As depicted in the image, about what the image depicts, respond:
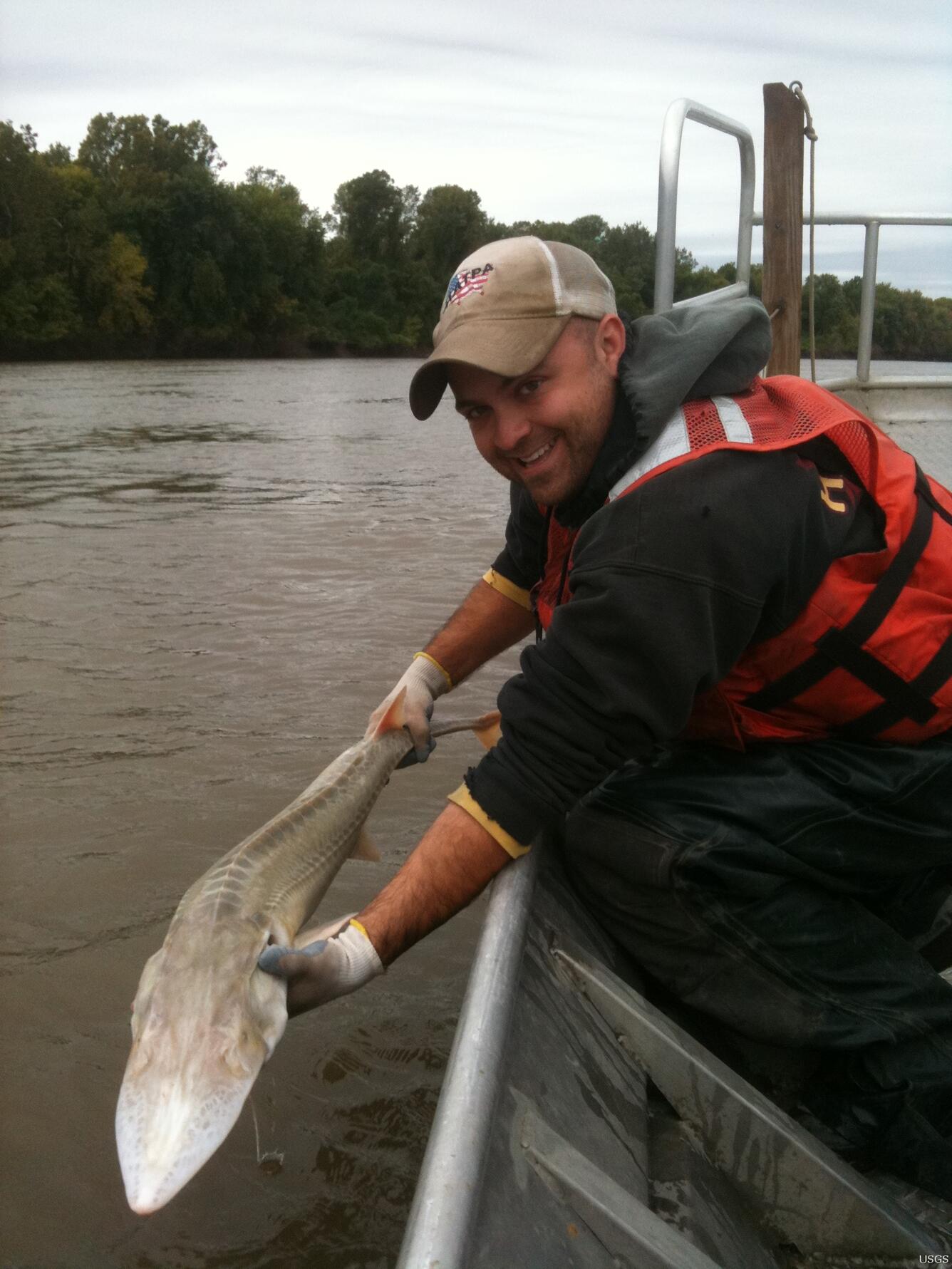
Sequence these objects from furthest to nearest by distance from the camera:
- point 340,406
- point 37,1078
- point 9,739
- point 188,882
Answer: point 340,406
point 9,739
point 188,882
point 37,1078

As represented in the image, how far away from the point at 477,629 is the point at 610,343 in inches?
67.0

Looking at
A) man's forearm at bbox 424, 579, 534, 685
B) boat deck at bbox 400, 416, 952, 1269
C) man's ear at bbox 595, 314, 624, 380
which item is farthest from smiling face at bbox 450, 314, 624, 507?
man's forearm at bbox 424, 579, 534, 685

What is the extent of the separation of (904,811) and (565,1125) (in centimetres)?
110

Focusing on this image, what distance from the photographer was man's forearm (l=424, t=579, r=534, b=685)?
4.21 metres

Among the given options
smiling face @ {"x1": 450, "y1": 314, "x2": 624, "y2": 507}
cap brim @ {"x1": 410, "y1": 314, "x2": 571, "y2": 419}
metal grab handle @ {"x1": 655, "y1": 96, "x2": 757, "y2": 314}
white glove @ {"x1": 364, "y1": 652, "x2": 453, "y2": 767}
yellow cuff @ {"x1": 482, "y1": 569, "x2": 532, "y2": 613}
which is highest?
metal grab handle @ {"x1": 655, "y1": 96, "x2": 757, "y2": 314}

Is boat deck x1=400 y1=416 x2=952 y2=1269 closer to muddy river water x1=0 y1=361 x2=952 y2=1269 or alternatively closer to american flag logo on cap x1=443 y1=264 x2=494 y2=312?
muddy river water x1=0 y1=361 x2=952 y2=1269

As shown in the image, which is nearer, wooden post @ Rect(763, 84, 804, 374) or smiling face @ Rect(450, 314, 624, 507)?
smiling face @ Rect(450, 314, 624, 507)

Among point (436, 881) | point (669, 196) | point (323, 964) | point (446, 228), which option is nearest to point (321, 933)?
point (323, 964)

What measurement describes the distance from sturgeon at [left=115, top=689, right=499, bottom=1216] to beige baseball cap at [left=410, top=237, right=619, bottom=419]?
1.28 meters

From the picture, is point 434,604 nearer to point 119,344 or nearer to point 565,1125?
point 565,1125

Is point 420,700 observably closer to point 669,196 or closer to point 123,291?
point 669,196

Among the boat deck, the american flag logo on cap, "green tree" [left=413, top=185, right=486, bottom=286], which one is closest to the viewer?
the boat deck

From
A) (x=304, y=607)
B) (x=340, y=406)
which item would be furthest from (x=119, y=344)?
(x=304, y=607)

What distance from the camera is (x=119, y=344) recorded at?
8112 centimetres
